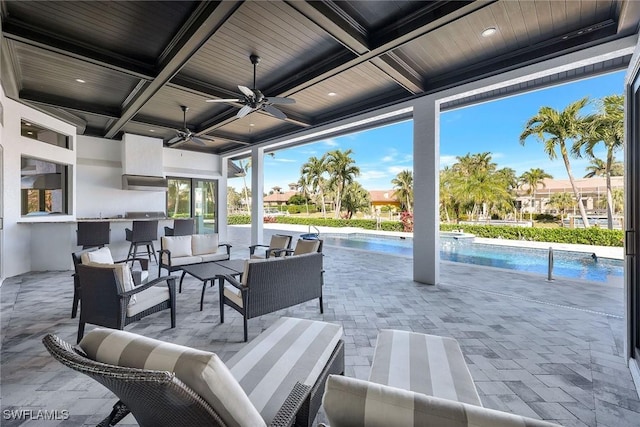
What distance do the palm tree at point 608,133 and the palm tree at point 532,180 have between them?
26.6 feet

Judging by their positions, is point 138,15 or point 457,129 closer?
point 138,15

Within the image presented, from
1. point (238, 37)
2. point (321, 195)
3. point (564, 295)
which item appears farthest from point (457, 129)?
point (238, 37)

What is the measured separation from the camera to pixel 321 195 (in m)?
22.4

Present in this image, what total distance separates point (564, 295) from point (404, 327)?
2932 millimetres

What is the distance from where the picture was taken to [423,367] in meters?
1.55

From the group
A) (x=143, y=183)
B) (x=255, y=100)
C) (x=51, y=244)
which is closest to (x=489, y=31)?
(x=255, y=100)

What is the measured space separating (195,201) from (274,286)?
323 inches

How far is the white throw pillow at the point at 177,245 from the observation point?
493cm

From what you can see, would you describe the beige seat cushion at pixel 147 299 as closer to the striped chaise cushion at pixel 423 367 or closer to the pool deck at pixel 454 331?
the pool deck at pixel 454 331

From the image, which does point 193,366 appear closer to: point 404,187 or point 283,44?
point 283,44

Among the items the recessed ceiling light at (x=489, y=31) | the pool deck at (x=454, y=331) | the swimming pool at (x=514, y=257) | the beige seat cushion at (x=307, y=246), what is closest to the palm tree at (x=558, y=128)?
the swimming pool at (x=514, y=257)

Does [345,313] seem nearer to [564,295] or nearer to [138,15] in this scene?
[564,295]

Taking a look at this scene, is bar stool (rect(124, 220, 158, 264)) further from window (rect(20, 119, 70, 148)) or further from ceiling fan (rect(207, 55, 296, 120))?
ceiling fan (rect(207, 55, 296, 120))

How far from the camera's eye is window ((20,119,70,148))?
562 centimetres
